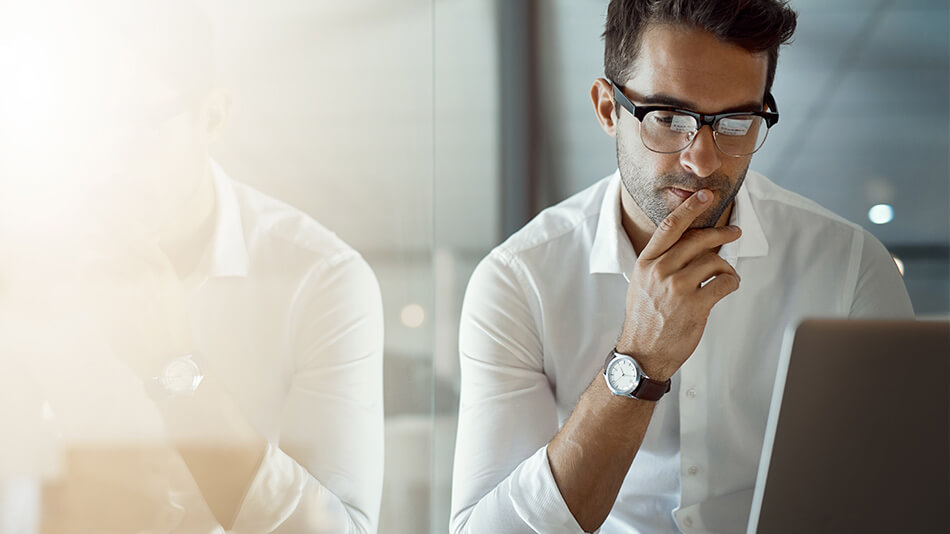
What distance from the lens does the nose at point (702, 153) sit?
1.25 meters

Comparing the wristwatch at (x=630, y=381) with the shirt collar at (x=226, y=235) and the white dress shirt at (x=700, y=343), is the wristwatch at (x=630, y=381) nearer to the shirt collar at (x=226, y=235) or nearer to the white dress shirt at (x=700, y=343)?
the white dress shirt at (x=700, y=343)

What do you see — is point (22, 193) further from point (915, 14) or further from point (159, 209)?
point (915, 14)

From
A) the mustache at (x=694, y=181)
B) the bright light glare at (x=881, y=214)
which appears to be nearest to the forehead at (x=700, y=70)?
the mustache at (x=694, y=181)

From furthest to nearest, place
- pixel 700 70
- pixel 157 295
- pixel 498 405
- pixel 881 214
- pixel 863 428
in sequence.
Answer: pixel 881 214
pixel 498 405
pixel 700 70
pixel 157 295
pixel 863 428

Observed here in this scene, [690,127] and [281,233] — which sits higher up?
[690,127]

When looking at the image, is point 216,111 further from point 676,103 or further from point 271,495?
point 676,103

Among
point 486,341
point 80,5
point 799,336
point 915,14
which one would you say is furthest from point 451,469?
point 915,14

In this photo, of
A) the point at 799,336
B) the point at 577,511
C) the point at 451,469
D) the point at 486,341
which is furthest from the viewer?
the point at 451,469

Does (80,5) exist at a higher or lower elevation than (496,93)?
higher

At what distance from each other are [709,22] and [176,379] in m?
1.02

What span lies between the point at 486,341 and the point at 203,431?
50cm

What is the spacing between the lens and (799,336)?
89cm

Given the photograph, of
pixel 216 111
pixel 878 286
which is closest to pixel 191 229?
pixel 216 111

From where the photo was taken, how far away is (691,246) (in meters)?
1.22
